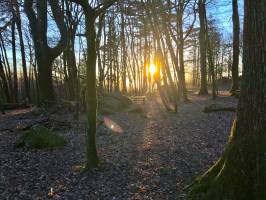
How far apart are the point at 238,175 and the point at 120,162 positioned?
3804mm

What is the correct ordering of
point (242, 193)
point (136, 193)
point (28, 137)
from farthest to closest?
point (28, 137), point (136, 193), point (242, 193)

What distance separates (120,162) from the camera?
8383 mm

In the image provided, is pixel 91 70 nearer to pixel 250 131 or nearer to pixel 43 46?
pixel 250 131

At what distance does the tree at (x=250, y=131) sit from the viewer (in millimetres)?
4988

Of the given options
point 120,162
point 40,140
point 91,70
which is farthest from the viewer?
point 40,140

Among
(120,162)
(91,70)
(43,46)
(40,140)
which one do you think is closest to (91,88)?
(91,70)

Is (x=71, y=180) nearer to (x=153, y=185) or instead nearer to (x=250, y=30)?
(x=153, y=185)

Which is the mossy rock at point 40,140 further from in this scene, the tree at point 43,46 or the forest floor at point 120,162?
the tree at point 43,46

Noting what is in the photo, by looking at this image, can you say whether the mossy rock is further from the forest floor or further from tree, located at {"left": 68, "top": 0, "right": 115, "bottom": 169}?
tree, located at {"left": 68, "top": 0, "right": 115, "bottom": 169}

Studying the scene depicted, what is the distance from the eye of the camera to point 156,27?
55.1 feet

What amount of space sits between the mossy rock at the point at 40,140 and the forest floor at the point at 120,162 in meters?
0.27

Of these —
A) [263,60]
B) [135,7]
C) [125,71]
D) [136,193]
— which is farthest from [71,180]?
[125,71]

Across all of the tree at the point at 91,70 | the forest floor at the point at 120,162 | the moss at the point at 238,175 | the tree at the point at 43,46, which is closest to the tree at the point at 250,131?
the moss at the point at 238,175

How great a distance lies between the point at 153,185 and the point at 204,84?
67.9 feet
